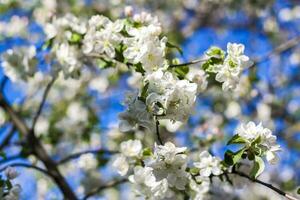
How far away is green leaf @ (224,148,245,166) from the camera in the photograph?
1942 millimetres

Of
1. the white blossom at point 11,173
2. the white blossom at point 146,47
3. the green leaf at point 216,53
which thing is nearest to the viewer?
the white blossom at point 146,47

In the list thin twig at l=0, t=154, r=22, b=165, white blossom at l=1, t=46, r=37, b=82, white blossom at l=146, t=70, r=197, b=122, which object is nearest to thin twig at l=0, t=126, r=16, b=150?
thin twig at l=0, t=154, r=22, b=165

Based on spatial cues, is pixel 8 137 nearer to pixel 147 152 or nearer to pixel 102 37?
pixel 102 37

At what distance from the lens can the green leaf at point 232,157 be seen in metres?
1.94

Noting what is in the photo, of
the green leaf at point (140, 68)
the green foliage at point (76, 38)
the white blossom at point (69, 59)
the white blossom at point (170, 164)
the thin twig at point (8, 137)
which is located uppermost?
the thin twig at point (8, 137)

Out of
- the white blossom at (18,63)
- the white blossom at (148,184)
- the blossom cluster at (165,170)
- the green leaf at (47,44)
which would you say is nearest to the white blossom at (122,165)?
the blossom cluster at (165,170)

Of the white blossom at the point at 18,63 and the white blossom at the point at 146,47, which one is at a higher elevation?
the white blossom at the point at 18,63

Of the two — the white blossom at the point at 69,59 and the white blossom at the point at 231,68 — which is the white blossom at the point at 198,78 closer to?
the white blossom at the point at 231,68

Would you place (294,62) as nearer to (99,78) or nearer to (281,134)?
(281,134)

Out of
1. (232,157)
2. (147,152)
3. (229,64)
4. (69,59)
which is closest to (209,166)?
(232,157)

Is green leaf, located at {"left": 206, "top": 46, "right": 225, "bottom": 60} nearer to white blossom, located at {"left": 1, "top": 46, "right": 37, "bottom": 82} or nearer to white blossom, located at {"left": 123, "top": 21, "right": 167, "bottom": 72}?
white blossom, located at {"left": 123, "top": 21, "right": 167, "bottom": 72}

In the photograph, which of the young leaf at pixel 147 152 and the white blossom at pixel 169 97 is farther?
the young leaf at pixel 147 152

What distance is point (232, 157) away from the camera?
1.99 m

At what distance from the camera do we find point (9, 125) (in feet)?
12.0
